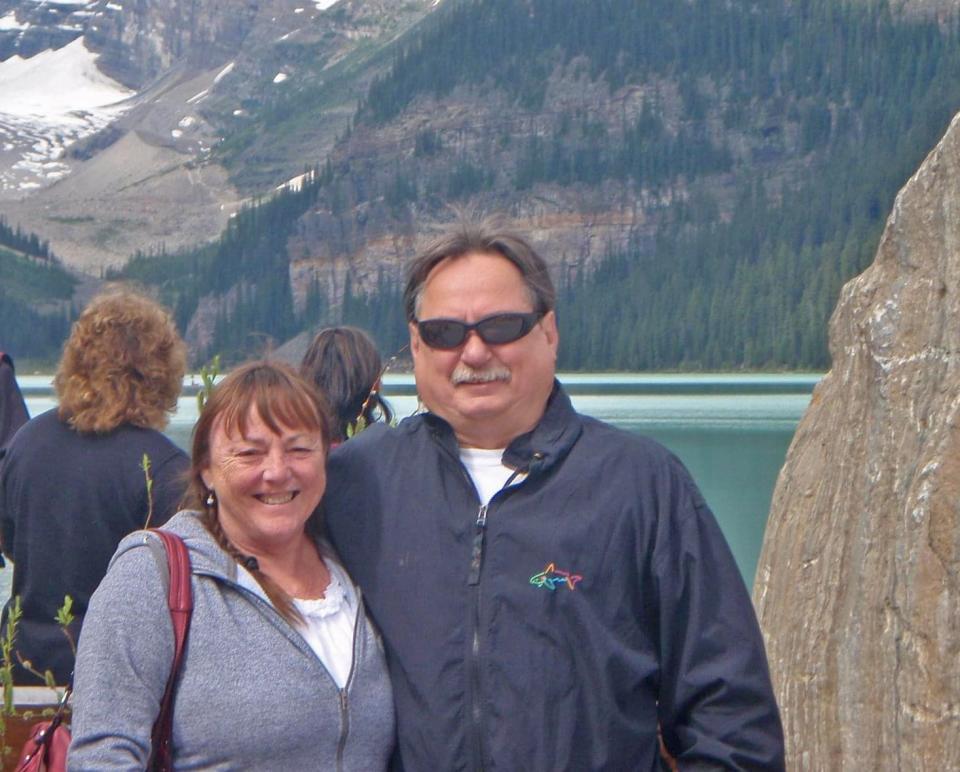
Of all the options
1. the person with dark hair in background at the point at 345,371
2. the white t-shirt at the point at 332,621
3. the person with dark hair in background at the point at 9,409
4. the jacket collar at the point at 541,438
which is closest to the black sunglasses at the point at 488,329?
the jacket collar at the point at 541,438

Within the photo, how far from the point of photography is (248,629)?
2.51m

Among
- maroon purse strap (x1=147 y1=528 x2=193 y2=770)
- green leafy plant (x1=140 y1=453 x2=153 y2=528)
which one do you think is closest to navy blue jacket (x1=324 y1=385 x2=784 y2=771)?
maroon purse strap (x1=147 y1=528 x2=193 y2=770)

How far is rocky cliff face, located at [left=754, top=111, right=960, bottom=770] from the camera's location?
12.5ft

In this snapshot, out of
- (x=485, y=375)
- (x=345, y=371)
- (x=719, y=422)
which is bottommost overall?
(x=719, y=422)

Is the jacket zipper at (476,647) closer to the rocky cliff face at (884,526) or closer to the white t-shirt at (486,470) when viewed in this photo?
the white t-shirt at (486,470)

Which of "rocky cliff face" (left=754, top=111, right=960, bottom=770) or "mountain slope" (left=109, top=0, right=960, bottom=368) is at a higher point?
"rocky cliff face" (left=754, top=111, right=960, bottom=770)

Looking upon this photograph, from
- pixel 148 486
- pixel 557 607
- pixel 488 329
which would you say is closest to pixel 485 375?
pixel 488 329

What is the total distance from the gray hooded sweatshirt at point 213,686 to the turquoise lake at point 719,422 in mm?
4146

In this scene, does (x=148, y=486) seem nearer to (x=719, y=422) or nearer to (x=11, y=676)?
(x=11, y=676)

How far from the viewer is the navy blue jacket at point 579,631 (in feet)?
8.25

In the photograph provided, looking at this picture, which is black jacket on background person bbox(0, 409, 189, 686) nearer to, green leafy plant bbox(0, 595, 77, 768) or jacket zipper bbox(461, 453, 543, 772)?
green leafy plant bbox(0, 595, 77, 768)

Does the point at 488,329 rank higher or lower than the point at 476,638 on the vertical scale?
higher

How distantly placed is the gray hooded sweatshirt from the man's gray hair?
2.21ft

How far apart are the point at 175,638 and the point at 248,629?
126 mm
